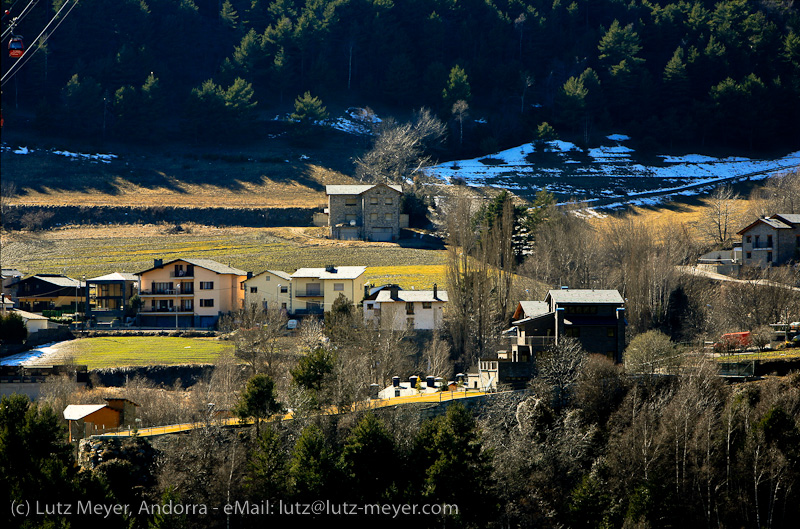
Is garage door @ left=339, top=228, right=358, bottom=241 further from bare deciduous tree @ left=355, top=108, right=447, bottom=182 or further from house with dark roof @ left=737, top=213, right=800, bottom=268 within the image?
house with dark roof @ left=737, top=213, right=800, bottom=268

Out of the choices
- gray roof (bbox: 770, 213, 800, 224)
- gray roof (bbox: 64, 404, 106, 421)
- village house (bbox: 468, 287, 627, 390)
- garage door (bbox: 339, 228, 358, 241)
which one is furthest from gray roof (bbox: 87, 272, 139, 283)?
gray roof (bbox: 770, 213, 800, 224)

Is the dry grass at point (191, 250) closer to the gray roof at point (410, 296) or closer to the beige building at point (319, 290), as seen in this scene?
the beige building at point (319, 290)

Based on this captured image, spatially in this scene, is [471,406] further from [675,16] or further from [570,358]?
[675,16]

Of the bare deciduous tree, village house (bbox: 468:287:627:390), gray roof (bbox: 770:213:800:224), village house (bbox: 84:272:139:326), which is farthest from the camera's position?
the bare deciduous tree

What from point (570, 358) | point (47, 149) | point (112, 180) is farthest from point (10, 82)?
point (570, 358)

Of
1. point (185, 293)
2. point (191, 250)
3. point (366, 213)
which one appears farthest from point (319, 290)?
point (366, 213)
